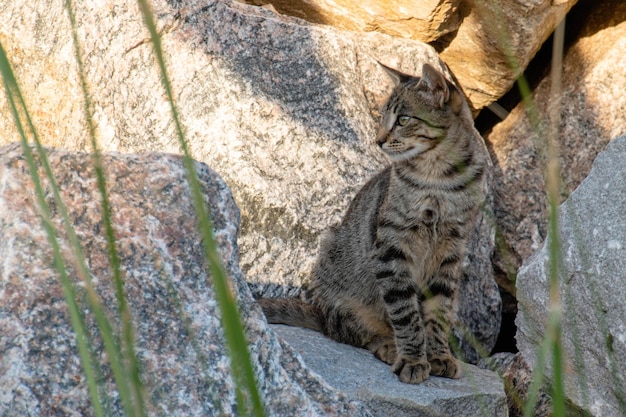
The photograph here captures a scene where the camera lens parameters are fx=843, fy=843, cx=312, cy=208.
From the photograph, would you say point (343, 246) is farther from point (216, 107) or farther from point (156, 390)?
point (156, 390)

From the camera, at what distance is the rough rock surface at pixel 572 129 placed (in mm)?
5664

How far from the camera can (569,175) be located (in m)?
5.69

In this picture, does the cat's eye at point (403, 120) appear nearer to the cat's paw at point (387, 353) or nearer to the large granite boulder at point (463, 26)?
the cat's paw at point (387, 353)

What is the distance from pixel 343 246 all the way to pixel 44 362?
2516mm

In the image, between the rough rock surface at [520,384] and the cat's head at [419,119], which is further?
the rough rock surface at [520,384]

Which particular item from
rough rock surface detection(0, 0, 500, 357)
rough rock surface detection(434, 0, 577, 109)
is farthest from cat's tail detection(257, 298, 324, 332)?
rough rock surface detection(434, 0, 577, 109)

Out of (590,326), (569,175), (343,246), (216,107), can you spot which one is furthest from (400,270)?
(569,175)

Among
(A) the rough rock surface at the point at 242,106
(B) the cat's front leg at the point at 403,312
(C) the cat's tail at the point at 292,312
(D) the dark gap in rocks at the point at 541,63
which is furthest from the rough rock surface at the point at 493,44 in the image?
(C) the cat's tail at the point at 292,312

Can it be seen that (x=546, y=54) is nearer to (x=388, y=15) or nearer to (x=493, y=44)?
(x=493, y=44)

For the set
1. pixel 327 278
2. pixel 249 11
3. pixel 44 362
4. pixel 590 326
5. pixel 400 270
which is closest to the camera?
pixel 44 362

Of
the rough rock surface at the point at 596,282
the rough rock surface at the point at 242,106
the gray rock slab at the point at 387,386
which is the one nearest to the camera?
the rough rock surface at the point at 596,282

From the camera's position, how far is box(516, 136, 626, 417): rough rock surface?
3.12 m

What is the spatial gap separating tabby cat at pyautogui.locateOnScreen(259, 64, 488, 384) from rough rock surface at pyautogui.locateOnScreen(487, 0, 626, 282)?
1494 millimetres

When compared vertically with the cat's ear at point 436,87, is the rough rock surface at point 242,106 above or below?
above
